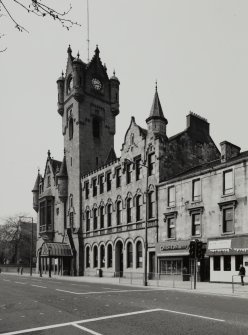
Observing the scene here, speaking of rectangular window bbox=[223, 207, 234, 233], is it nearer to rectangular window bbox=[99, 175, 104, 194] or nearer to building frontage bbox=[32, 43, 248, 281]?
building frontage bbox=[32, 43, 248, 281]

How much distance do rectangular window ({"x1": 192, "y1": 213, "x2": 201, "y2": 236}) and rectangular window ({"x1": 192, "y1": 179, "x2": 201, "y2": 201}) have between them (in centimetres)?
148

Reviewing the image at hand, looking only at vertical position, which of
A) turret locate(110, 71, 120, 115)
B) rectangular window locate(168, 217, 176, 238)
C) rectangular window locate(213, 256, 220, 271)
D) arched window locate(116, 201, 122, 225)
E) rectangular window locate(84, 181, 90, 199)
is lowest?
rectangular window locate(213, 256, 220, 271)

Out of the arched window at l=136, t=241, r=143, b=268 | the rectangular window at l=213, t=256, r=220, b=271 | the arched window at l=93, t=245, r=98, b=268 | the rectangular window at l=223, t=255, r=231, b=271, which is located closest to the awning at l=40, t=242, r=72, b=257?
the arched window at l=93, t=245, r=98, b=268

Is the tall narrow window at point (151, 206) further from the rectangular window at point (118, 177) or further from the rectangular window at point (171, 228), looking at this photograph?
the rectangular window at point (118, 177)

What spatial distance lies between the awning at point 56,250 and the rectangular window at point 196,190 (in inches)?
943

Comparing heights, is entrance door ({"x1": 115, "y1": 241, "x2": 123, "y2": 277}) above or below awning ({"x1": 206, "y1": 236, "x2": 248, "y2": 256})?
below

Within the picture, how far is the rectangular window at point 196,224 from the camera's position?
120 ft

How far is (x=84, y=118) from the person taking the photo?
2280 inches

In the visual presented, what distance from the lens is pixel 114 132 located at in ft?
203

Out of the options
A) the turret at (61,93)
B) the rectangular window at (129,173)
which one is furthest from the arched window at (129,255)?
the turret at (61,93)

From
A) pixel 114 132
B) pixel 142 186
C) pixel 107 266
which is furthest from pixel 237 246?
pixel 114 132

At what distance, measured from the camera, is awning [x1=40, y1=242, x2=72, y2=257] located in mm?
53381

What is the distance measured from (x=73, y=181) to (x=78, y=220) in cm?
571

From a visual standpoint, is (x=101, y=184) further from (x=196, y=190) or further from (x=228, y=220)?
(x=228, y=220)
